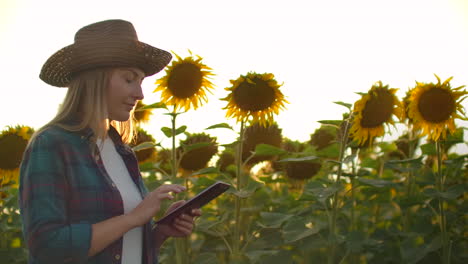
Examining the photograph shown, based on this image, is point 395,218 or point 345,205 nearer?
point 345,205

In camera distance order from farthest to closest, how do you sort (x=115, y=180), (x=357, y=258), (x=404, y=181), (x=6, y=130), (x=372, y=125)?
(x=6, y=130), (x=404, y=181), (x=357, y=258), (x=372, y=125), (x=115, y=180)

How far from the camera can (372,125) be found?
407 centimetres

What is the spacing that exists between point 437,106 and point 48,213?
324 cm

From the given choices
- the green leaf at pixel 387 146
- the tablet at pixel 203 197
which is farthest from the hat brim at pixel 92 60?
the green leaf at pixel 387 146

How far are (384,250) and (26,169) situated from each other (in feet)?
9.96

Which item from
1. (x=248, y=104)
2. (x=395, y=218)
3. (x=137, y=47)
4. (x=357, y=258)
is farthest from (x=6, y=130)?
(x=395, y=218)

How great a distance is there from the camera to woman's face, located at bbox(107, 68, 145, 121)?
245 cm

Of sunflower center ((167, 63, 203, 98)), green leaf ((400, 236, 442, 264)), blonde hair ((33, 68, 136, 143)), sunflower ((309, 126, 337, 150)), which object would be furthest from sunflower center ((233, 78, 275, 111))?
blonde hair ((33, 68, 136, 143))

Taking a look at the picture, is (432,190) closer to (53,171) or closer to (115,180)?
(115,180)

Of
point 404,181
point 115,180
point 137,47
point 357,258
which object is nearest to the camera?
point 115,180

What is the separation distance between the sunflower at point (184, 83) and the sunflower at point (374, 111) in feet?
4.06

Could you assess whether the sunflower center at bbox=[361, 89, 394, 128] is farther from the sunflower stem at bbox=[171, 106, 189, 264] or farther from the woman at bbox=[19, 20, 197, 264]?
the woman at bbox=[19, 20, 197, 264]

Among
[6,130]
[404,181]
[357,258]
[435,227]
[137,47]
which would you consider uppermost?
[137,47]

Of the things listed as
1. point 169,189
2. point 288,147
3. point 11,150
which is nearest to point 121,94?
point 169,189
